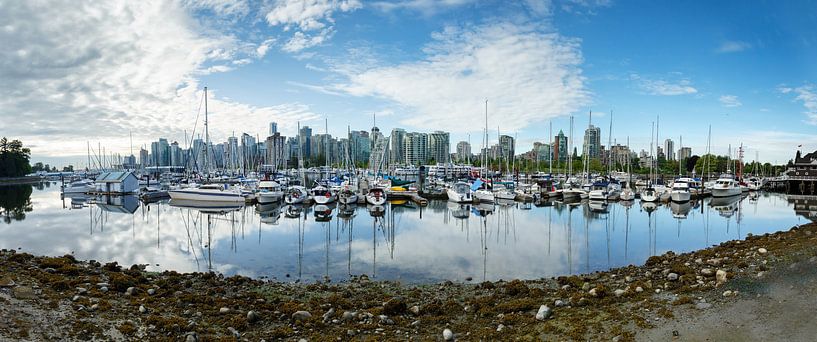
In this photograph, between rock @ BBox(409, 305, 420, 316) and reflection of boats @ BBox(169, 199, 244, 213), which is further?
reflection of boats @ BBox(169, 199, 244, 213)

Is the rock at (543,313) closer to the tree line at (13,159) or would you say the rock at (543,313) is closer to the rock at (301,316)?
the rock at (301,316)

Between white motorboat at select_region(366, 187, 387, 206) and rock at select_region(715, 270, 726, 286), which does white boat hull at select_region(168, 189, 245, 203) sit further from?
rock at select_region(715, 270, 726, 286)

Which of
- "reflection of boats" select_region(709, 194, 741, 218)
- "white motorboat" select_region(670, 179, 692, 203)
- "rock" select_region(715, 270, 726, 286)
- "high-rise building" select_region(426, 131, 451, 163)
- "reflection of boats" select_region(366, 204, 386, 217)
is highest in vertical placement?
"high-rise building" select_region(426, 131, 451, 163)

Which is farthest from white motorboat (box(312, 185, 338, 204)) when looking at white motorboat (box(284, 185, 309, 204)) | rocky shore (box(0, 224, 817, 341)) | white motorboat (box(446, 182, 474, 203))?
rocky shore (box(0, 224, 817, 341))


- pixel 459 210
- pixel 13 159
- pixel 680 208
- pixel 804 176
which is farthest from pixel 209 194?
pixel 13 159

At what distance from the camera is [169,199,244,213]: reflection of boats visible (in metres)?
48.8

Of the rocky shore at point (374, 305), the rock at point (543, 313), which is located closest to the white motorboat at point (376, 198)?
the rocky shore at point (374, 305)

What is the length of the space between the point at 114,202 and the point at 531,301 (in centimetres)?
6290

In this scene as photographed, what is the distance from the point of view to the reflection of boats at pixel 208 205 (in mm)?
48844

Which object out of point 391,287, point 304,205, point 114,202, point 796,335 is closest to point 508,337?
point 796,335

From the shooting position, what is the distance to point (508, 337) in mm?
10180

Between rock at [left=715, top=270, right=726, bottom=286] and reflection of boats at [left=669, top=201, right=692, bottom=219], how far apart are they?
3291 centimetres

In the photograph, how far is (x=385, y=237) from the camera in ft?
99.6

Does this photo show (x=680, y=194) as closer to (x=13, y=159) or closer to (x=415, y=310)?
(x=415, y=310)
